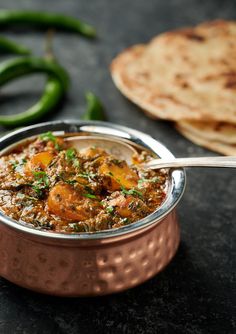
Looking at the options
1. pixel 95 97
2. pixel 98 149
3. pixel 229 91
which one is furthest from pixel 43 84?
pixel 98 149

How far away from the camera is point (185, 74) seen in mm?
4707

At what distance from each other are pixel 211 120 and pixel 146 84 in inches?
27.6

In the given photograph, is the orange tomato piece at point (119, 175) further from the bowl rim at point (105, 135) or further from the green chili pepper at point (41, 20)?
the green chili pepper at point (41, 20)

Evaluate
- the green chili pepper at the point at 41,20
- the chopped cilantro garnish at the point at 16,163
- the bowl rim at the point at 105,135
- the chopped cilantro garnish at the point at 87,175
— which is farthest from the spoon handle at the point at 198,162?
the green chili pepper at the point at 41,20

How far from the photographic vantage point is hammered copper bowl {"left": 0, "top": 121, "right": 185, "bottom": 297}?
2.69 meters

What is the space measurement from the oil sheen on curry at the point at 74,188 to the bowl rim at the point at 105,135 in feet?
0.23

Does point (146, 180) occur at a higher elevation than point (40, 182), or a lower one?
lower

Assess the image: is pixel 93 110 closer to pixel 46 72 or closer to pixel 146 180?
pixel 46 72

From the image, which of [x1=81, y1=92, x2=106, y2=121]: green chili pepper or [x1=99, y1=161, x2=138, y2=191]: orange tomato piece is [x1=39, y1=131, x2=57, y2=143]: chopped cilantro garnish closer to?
[x1=99, y1=161, x2=138, y2=191]: orange tomato piece

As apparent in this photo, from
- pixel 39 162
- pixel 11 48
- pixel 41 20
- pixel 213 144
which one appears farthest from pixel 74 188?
pixel 41 20

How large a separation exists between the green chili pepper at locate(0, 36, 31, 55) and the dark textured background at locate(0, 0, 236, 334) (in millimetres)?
160

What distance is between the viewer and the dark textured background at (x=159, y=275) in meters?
2.82

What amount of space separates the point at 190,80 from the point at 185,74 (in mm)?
111

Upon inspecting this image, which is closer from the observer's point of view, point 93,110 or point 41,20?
point 93,110
